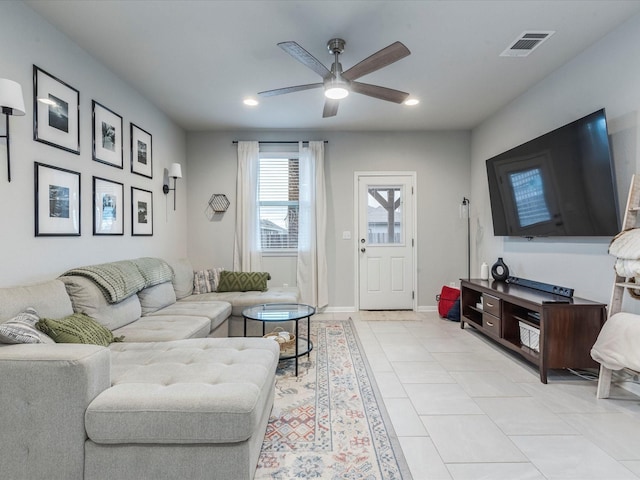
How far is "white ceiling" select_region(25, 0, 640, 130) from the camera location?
2223mm

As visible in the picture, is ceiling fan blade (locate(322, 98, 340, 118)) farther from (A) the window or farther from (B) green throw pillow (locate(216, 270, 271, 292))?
(B) green throw pillow (locate(216, 270, 271, 292))

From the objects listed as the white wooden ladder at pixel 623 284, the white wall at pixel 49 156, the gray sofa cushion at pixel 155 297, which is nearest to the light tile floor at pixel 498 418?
the white wooden ladder at pixel 623 284

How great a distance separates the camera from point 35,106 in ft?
7.35

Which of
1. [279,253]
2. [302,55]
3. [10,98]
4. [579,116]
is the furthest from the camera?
[279,253]

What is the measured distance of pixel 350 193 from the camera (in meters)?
4.89

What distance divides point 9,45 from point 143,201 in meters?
1.80

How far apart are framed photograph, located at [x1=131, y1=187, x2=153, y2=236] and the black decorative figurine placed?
13.1 ft

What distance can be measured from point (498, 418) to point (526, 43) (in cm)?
277

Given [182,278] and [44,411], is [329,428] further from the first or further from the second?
[182,278]

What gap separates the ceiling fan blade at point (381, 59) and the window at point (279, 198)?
8.18 feet

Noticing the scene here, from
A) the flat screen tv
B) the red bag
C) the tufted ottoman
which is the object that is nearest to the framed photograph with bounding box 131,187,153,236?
the tufted ottoman

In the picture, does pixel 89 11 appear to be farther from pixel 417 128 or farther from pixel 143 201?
pixel 417 128

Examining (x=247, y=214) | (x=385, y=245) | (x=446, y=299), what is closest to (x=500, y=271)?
(x=446, y=299)

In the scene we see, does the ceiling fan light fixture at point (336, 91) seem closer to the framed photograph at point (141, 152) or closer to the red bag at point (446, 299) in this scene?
the framed photograph at point (141, 152)
